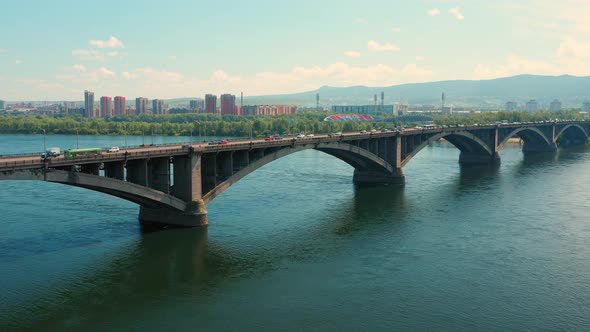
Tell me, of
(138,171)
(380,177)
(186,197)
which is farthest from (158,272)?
(380,177)

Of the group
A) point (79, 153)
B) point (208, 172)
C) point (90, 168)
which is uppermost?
point (79, 153)

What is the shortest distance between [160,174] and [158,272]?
11478 millimetres

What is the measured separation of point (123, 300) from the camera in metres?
36.4

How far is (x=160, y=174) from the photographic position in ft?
167

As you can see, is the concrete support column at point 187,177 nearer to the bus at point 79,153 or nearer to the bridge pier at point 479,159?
the bus at point 79,153

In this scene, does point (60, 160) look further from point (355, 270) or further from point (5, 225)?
point (355, 270)

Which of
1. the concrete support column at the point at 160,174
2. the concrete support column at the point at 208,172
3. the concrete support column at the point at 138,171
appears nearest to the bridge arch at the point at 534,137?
the concrete support column at the point at 208,172

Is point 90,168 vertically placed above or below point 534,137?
above

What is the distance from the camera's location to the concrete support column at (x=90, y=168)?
45.0 meters

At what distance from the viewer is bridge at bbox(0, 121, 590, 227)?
140ft

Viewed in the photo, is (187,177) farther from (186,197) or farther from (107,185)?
(107,185)

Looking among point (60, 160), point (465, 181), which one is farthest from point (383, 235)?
point (465, 181)

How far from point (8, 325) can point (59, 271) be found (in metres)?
8.84

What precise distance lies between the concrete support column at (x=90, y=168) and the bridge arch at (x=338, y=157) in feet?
40.8
